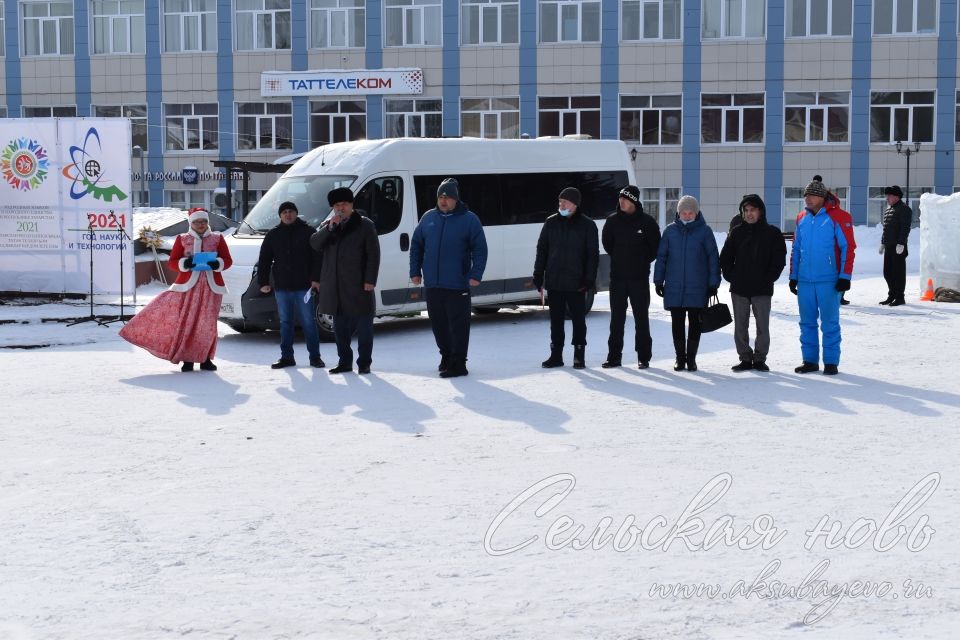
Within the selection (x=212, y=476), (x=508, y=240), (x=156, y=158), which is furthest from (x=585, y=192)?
(x=156, y=158)

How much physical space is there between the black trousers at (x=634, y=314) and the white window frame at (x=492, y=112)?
33.5 metres

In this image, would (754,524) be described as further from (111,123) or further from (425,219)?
(111,123)

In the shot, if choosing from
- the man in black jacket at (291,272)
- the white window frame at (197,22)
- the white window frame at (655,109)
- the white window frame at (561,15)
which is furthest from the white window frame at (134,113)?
the man in black jacket at (291,272)

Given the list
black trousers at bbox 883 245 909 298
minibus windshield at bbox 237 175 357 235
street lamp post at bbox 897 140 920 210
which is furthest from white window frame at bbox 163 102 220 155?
minibus windshield at bbox 237 175 357 235

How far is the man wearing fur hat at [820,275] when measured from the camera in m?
12.4

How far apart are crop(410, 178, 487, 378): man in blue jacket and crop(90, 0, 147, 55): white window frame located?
38001mm

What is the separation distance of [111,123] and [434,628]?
1575 centimetres

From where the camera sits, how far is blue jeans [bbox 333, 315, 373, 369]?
12758 mm

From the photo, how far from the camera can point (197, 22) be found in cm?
4775

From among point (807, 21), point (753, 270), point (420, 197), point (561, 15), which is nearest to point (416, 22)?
point (561, 15)

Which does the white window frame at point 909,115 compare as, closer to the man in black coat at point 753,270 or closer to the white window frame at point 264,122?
the white window frame at point 264,122

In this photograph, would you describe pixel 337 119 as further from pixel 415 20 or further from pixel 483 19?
pixel 483 19

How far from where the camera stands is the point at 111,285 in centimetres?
1994

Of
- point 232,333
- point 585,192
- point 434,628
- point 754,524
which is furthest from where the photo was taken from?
point 585,192
